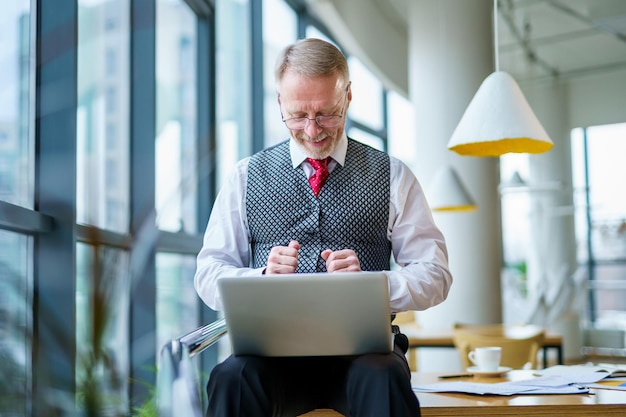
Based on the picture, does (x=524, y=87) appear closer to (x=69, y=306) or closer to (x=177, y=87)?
(x=177, y=87)

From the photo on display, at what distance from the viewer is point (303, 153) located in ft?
7.61

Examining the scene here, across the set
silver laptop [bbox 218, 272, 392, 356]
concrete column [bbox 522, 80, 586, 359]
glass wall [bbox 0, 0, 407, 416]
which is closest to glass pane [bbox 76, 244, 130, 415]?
glass wall [bbox 0, 0, 407, 416]

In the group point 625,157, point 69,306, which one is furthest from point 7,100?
point 625,157

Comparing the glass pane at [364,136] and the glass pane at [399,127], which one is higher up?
the glass pane at [399,127]

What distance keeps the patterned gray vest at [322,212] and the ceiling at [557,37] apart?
6.46 meters

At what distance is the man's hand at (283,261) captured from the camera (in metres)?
1.89

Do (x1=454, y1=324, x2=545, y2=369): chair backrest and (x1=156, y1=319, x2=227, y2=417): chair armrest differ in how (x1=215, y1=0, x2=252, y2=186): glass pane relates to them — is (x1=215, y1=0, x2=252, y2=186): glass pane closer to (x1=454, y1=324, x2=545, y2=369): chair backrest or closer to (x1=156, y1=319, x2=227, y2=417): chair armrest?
(x1=454, y1=324, x2=545, y2=369): chair backrest

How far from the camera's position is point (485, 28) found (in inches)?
293

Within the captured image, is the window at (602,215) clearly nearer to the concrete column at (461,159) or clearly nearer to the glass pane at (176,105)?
the concrete column at (461,159)

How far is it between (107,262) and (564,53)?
1167 centimetres

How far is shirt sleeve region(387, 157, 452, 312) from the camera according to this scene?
2.03m

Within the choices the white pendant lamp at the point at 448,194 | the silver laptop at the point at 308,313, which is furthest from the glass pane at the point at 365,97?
the silver laptop at the point at 308,313

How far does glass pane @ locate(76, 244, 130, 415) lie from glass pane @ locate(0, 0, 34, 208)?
2033mm

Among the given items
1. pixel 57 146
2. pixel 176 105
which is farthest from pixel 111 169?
pixel 176 105
